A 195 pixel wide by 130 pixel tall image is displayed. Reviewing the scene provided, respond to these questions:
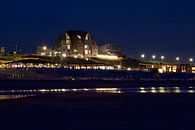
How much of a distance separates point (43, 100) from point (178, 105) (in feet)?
39.6

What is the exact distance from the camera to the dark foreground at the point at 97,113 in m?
39.8

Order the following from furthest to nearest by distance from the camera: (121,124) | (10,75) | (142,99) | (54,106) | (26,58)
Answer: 1. (26,58)
2. (10,75)
3. (142,99)
4. (54,106)
5. (121,124)

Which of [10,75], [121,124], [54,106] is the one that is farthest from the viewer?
[10,75]

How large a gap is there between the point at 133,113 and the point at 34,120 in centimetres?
876

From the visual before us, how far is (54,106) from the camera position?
51.7 metres

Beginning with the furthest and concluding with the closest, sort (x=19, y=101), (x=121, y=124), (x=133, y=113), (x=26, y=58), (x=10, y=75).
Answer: (x=26, y=58), (x=10, y=75), (x=19, y=101), (x=133, y=113), (x=121, y=124)

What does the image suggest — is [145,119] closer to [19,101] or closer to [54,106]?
[54,106]

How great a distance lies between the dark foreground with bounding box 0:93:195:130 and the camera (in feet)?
131

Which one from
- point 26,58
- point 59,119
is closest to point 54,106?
point 59,119

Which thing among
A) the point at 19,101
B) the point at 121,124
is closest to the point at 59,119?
the point at 121,124

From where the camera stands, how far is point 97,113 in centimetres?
4691

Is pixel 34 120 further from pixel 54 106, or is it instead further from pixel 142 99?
pixel 142 99

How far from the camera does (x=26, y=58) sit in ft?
621

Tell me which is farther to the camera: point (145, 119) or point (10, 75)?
point (10, 75)
